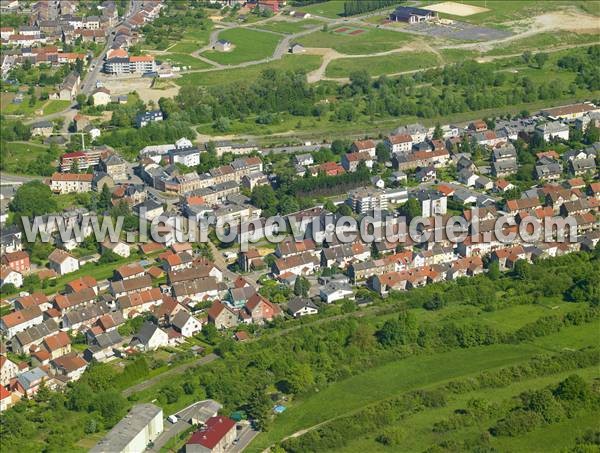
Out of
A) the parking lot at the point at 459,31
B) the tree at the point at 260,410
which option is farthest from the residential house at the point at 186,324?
the parking lot at the point at 459,31

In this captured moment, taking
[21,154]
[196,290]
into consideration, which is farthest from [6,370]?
[21,154]

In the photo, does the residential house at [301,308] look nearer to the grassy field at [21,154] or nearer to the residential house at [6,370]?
the residential house at [6,370]

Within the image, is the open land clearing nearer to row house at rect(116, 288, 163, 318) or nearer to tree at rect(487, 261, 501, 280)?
tree at rect(487, 261, 501, 280)

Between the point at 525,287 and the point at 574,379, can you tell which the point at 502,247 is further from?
the point at 574,379

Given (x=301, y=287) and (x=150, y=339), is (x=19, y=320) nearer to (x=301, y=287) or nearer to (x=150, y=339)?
(x=150, y=339)

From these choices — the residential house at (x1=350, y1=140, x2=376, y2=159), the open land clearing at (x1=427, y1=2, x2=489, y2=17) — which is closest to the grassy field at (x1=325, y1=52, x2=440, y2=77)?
the open land clearing at (x1=427, y1=2, x2=489, y2=17)

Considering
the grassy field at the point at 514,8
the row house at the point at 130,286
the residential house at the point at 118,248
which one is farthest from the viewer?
the grassy field at the point at 514,8
